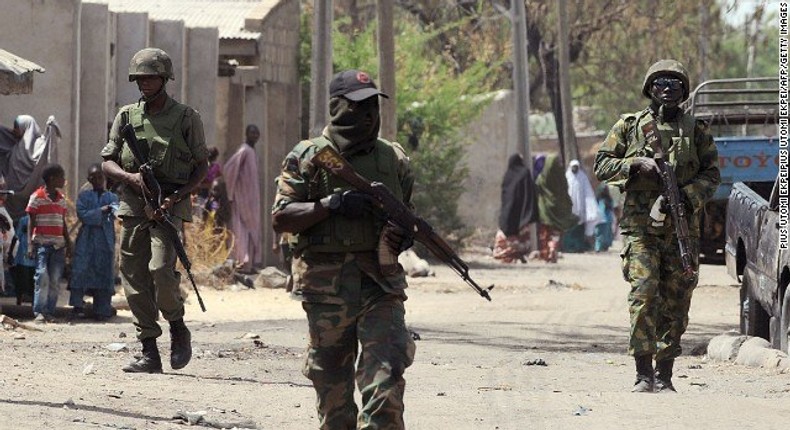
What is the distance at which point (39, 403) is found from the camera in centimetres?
840

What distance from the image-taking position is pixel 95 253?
47.8ft

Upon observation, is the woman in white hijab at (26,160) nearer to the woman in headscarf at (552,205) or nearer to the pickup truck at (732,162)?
the pickup truck at (732,162)

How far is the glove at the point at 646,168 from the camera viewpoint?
9.47 meters

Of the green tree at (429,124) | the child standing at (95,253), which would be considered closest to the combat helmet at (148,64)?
the child standing at (95,253)

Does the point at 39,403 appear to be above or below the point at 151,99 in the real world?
below

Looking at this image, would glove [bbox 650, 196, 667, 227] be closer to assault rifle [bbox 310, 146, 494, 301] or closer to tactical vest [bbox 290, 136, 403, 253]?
tactical vest [bbox 290, 136, 403, 253]

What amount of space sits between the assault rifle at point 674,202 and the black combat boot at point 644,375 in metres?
0.50

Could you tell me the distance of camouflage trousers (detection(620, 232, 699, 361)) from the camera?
31.6 feet

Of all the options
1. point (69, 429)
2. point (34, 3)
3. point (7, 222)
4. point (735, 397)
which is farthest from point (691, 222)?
point (34, 3)

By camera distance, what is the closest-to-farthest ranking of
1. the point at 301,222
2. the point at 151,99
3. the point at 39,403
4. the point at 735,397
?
1. the point at 301,222
2. the point at 39,403
3. the point at 735,397
4. the point at 151,99

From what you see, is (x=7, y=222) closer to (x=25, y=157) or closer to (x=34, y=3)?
(x=25, y=157)

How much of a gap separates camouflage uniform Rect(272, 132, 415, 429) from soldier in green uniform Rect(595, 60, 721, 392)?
312 centimetres

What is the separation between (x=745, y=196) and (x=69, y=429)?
724 centimetres

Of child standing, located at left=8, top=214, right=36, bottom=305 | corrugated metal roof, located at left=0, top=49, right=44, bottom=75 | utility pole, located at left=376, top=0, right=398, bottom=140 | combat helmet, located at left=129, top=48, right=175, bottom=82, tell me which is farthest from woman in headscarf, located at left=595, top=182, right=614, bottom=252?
combat helmet, located at left=129, top=48, right=175, bottom=82
